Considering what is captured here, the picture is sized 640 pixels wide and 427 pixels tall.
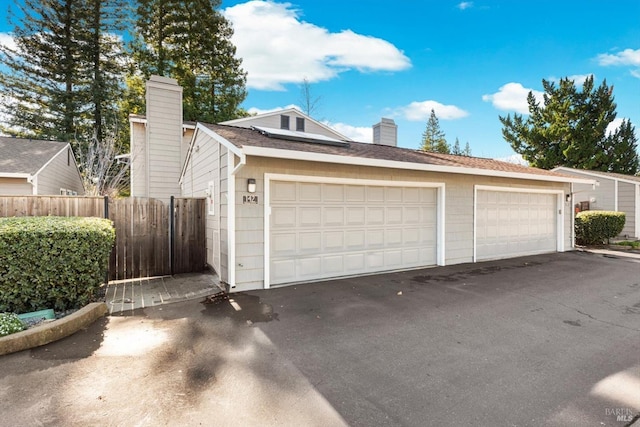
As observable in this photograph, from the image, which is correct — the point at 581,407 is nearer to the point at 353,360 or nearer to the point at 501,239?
the point at 353,360

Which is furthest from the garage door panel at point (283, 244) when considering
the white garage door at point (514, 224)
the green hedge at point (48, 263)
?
the white garage door at point (514, 224)

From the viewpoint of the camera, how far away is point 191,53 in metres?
20.3

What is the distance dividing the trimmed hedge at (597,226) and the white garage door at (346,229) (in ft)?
25.5

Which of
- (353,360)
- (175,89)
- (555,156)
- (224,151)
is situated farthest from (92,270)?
(555,156)

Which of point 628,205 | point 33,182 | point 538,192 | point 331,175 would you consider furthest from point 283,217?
point 628,205

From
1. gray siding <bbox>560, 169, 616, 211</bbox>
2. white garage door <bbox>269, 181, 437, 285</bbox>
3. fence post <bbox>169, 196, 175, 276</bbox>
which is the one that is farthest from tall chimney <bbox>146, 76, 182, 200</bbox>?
gray siding <bbox>560, 169, 616, 211</bbox>

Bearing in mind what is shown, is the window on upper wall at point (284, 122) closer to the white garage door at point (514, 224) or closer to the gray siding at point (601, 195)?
the white garage door at point (514, 224)

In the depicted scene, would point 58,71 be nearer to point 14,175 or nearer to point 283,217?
point 14,175

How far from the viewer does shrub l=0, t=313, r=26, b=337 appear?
3454mm

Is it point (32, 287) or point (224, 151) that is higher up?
point (224, 151)

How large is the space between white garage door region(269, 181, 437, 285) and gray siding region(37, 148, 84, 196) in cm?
990

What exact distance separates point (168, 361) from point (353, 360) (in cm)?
186

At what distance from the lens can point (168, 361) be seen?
3.21 meters

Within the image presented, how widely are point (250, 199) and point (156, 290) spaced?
233 centimetres
